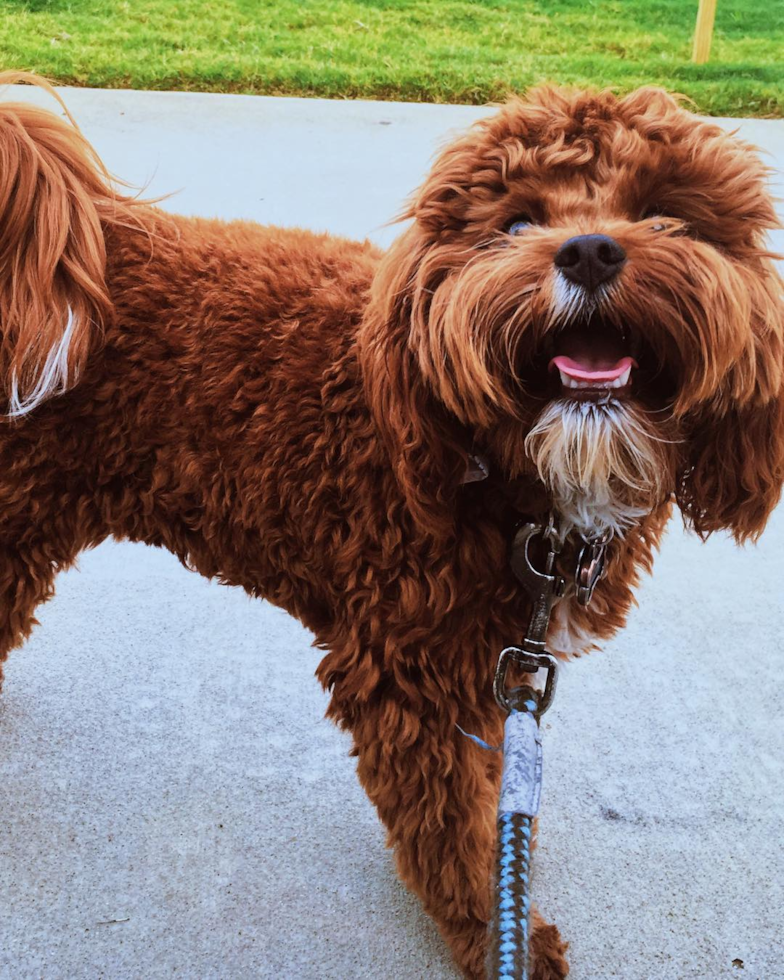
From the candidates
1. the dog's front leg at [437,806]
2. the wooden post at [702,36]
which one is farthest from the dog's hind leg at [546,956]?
the wooden post at [702,36]

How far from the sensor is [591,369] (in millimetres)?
1330

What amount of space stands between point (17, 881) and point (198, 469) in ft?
3.35

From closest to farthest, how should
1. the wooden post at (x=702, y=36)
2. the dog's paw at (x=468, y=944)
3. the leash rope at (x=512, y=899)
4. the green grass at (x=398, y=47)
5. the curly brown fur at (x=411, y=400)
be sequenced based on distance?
the leash rope at (x=512, y=899) → the curly brown fur at (x=411, y=400) → the dog's paw at (x=468, y=944) → the green grass at (x=398, y=47) → the wooden post at (x=702, y=36)

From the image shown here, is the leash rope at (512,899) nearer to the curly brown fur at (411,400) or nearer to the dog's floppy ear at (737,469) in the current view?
the curly brown fur at (411,400)

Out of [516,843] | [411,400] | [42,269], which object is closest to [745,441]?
[411,400]

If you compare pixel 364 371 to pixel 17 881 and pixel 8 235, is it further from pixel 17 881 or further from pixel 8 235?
pixel 17 881

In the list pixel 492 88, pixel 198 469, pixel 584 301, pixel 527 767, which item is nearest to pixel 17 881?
pixel 198 469

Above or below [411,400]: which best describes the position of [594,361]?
above

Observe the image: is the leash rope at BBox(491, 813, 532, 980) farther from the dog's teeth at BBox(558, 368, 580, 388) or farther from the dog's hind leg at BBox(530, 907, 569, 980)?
the dog's hind leg at BBox(530, 907, 569, 980)

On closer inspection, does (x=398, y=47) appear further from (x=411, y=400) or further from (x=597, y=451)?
(x=597, y=451)

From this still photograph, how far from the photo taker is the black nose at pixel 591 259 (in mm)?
1223

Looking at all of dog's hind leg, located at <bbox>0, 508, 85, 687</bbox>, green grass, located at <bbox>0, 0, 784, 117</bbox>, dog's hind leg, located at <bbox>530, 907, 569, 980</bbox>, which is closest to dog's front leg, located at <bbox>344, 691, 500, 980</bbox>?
dog's hind leg, located at <bbox>530, 907, 569, 980</bbox>

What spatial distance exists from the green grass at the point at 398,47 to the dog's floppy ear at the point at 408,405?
4.50 m

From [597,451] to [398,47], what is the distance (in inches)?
246
